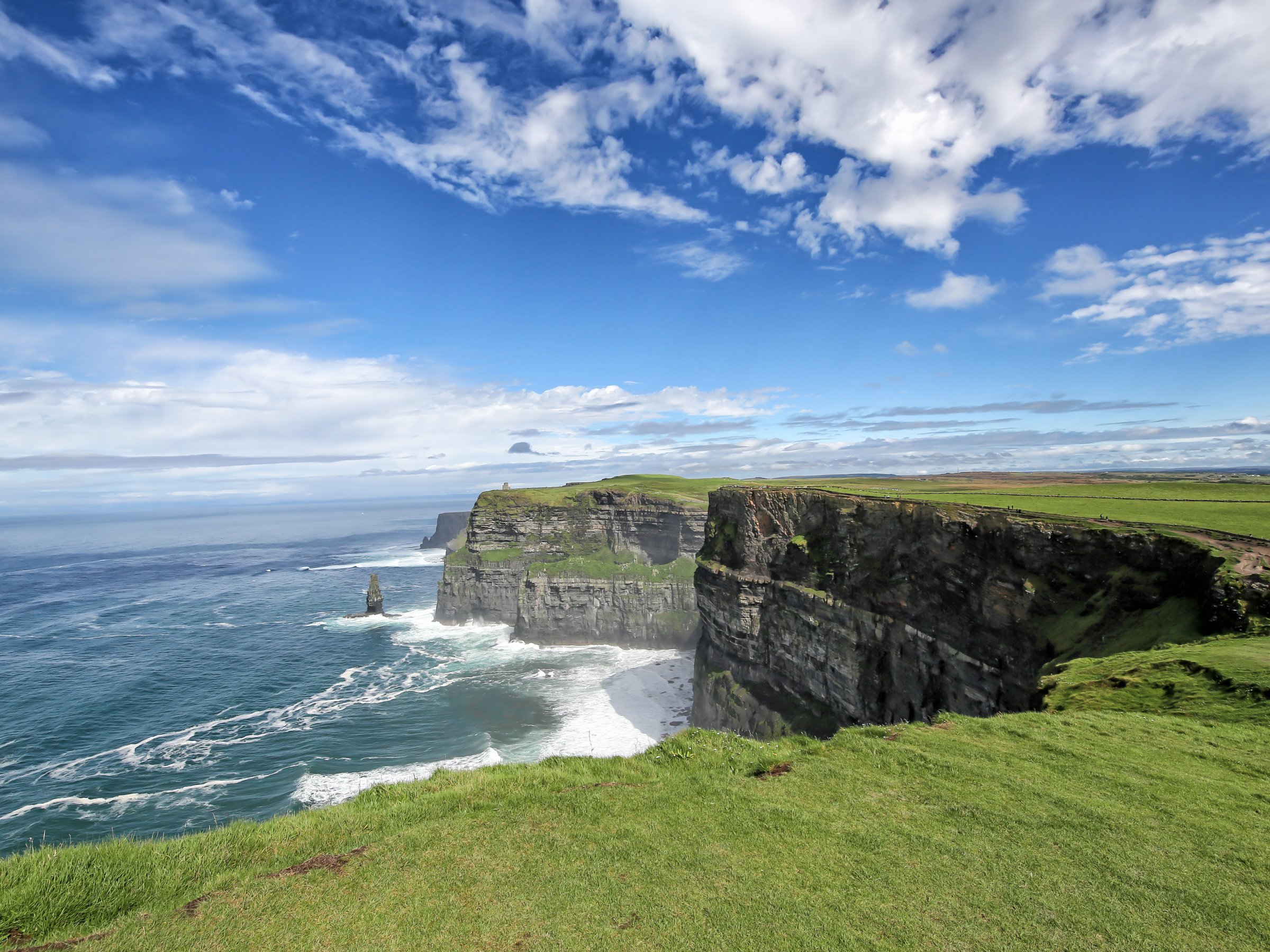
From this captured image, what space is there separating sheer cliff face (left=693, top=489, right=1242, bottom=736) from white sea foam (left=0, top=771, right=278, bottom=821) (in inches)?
1335

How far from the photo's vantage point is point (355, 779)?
36.2 meters

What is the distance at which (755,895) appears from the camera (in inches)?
306

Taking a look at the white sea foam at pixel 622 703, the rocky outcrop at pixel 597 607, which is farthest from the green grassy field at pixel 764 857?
the rocky outcrop at pixel 597 607

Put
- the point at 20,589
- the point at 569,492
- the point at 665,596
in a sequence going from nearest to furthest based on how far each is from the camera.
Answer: the point at 665,596 < the point at 569,492 < the point at 20,589

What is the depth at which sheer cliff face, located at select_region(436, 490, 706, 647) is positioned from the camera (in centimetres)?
A: 7125

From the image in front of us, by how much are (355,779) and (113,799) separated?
45.9 ft

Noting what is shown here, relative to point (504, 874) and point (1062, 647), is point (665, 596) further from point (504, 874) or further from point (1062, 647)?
point (504, 874)

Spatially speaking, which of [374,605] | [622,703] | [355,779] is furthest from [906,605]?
[374,605]

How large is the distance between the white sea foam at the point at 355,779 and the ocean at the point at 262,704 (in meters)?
0.16

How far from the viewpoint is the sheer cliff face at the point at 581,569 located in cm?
7125

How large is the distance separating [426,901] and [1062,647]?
→ 954 inches

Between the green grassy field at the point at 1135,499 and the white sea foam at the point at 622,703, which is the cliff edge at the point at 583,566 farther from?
the green grassy field at the point at 1135,499

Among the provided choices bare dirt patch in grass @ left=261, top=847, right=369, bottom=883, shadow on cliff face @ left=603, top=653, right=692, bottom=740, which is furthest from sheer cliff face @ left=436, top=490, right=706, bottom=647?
bare dirt patch in grass @ left=261, top=847, right=369, bottom=883

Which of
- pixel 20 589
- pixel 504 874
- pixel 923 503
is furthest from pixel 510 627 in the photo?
pixel 20 589
